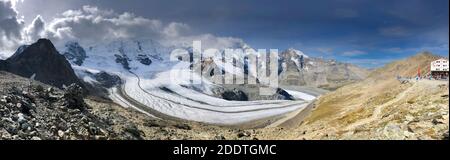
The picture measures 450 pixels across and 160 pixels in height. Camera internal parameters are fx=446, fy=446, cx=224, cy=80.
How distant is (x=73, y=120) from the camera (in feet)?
197

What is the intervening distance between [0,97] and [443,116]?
5653 cm

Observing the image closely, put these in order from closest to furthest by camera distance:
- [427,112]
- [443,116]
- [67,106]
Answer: [443,116], [427,112], [67,106]
